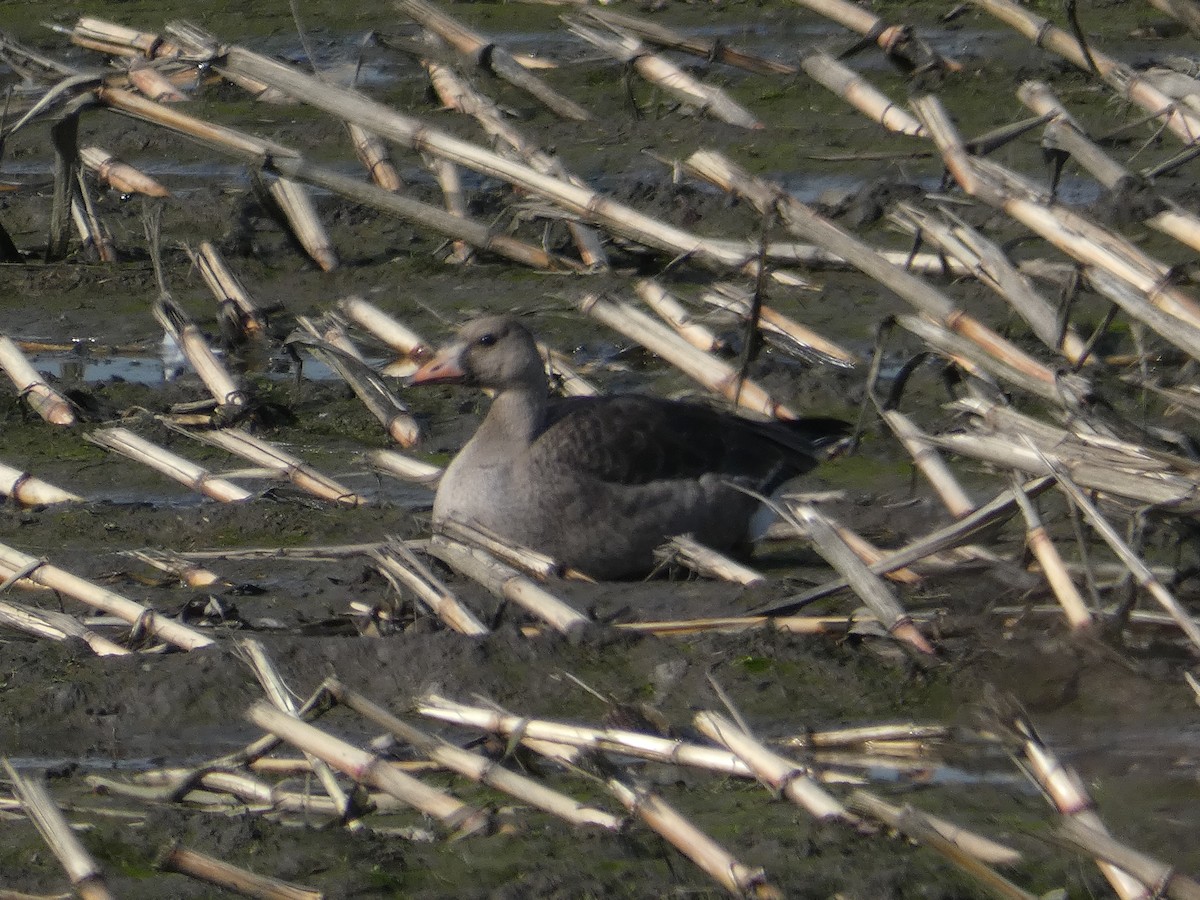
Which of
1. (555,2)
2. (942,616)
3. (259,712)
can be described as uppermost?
(259,712)

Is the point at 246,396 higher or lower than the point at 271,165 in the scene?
lower

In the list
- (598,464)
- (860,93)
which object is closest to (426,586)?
(598,464)

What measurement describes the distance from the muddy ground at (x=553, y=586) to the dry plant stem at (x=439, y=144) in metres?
0.89

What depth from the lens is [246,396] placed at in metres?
7.64

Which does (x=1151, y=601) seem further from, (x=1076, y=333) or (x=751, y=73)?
(x=751, y=73)

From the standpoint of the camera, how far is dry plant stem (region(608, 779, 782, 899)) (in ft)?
12.7

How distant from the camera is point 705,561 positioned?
6.28 meters

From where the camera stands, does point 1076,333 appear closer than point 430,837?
No

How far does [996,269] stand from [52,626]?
299cm

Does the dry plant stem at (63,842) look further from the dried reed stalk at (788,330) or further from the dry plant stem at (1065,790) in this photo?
the dried reed stalk at (788,330)

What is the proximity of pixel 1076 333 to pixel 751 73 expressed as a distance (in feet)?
15.0

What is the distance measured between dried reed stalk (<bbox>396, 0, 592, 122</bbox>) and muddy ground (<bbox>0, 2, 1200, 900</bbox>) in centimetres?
13

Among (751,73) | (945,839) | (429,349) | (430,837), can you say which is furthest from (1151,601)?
(751,73)

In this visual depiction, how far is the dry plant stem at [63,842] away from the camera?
12.5ft
